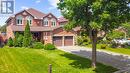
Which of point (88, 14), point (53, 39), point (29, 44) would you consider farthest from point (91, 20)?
point (53, 39)

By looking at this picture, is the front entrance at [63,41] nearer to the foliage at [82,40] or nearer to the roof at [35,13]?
the foliage at [82,40]

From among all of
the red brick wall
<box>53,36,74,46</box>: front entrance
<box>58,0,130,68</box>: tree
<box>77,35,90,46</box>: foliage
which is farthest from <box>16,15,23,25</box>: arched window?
<box>58,0,130,68</box>: tree

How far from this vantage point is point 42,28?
62.4 metres

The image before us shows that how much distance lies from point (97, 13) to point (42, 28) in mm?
35265

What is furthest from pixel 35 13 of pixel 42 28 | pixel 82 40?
pixel 82 40

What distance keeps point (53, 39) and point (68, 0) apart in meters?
30.6

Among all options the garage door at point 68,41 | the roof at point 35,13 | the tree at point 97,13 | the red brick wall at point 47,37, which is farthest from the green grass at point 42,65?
the roof at point 35,13

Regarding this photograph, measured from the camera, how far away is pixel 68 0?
28.0 m

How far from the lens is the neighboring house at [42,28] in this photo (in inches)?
2297

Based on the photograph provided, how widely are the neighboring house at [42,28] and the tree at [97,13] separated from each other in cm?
2842

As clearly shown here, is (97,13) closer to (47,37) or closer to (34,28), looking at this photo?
(47,37)

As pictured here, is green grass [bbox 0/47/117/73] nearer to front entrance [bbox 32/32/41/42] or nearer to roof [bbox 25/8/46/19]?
front entrance [bbox 32/32/41/42]

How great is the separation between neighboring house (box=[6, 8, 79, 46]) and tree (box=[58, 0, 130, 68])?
28424 millimetres

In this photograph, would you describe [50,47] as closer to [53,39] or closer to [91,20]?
[53,39]
